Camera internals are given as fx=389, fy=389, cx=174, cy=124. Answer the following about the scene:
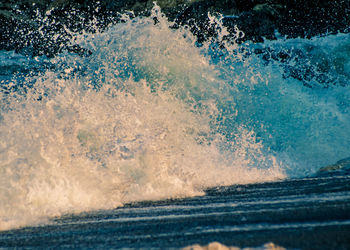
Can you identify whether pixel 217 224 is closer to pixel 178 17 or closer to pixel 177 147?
pixel 177 147

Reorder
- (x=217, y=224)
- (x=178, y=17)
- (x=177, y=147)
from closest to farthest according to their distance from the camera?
(x=217, y=224)
(x=177, y=147)
(x=178, y=17)

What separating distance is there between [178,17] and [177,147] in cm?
1812

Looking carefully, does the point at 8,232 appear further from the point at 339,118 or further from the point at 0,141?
the point at 339,118

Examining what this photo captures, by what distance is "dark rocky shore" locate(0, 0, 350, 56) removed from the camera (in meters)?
19.6

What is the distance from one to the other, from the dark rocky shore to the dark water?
1381 cm

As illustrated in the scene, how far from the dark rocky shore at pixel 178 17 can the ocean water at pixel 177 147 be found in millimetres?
6455

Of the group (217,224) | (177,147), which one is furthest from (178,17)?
(217,224)

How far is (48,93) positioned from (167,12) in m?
18.0

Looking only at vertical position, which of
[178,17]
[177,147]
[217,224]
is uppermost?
[178,17]

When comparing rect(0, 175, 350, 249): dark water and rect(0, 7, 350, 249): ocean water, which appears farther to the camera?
rect(0, 7, 350, 249): ocean water

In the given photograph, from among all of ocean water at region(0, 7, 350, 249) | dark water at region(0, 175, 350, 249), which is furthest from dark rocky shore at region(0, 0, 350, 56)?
dark water at region(0, 175, 350, 249)

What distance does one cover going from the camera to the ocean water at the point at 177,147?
3377mm

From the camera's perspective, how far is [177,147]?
7.29 m

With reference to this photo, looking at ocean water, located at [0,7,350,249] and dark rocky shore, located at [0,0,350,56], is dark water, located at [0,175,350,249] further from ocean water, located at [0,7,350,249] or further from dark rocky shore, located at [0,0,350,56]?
dark rocky shore, located at [0,0,350,56]
